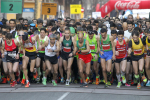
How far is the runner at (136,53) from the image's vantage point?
1038cm

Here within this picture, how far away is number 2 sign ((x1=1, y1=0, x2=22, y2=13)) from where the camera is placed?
1505cm

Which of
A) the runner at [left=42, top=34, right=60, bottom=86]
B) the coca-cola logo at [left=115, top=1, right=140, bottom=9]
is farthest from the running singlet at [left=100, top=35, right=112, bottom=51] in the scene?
the coca-cola logo at [left=115, top=1, right=140, bottom=9]

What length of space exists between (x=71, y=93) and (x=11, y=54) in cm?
271

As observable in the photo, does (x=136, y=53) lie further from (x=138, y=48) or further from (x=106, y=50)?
(x=106, y=50)

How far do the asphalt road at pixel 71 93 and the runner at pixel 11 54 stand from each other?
1.95 feet

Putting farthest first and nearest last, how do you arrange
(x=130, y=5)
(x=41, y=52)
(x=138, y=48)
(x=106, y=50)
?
1. (x=130, y=5)
2. (x=41, y=52)
3. (x=106, y=50)
4. (x=138, y=48)

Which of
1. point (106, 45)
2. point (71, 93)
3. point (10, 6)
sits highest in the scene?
point (10, 6)

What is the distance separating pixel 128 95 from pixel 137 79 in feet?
5.03

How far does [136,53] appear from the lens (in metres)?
10.5

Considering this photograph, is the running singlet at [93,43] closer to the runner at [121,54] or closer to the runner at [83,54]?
the runner at [83,54]

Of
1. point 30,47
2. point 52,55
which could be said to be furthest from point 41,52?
point 52,55

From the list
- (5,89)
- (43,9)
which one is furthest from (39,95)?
(43,9)

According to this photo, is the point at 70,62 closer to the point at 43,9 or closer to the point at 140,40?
the point at 140,40

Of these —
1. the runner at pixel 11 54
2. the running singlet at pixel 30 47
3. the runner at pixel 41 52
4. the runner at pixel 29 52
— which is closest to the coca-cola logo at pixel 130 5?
the runner at pixel 41 52
